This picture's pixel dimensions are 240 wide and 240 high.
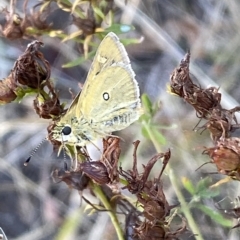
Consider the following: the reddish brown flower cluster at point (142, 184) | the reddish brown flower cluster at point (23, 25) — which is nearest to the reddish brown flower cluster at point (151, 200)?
the reddish brown flower cluster at point (142, 184)

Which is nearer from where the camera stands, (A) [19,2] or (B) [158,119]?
(B) [158,119]

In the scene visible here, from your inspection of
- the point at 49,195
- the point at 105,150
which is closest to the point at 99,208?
the point at 105,150

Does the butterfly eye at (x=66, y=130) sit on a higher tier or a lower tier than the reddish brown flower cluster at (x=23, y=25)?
higher

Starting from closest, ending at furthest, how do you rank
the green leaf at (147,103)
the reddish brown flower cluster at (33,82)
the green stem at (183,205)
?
the reddish brown flower cluster at (33,82) → the green stem at (183,205) → the green leaf at (147,103)

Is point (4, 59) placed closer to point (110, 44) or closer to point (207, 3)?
point (207, 3)

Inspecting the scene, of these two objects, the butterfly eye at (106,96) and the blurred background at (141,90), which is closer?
the butterfly eye at (106,96)

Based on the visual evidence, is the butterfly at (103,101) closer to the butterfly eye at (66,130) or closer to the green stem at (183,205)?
the butterfly eye at (66,130)
